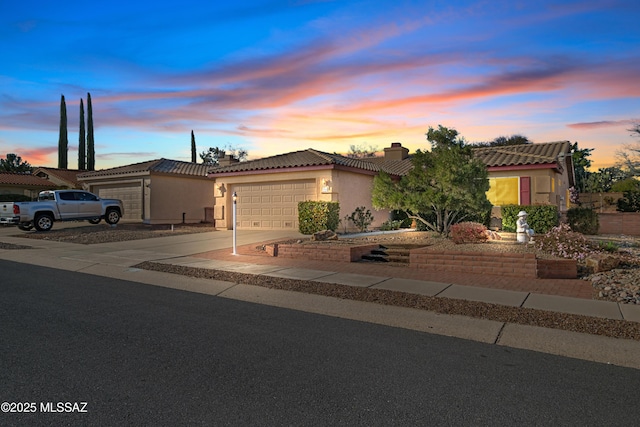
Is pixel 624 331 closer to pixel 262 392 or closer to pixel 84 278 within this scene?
pixel 262 392

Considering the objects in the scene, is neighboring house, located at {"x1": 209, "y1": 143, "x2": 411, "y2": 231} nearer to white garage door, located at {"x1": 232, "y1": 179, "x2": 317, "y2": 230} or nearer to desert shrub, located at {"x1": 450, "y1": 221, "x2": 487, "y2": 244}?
white garage door, located at {"x1": 232, "y1": 179, "x2": 317, "y2": 230}

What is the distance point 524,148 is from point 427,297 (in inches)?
799

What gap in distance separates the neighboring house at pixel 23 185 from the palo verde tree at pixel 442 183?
34.3 m

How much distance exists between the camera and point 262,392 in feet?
13.1

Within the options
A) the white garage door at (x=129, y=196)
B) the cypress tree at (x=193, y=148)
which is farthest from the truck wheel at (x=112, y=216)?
the cypress tree at (x=193, y=148)

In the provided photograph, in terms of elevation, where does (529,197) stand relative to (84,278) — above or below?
above

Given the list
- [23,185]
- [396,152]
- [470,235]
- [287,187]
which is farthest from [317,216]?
[23,185]

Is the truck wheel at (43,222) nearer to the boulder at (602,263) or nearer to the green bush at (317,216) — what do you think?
the green bush at (317,216)

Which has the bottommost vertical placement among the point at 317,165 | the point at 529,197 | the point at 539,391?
the point at 539,391

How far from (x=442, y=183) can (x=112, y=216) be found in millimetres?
17819

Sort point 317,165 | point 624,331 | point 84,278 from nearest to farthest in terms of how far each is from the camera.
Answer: point 624,331
point 84,278
point 317,165

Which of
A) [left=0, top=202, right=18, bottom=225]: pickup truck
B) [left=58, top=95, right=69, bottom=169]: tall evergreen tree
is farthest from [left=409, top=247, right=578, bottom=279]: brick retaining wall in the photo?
[left=58, top=95, right=69, bottom=169]: tall evergreen tree

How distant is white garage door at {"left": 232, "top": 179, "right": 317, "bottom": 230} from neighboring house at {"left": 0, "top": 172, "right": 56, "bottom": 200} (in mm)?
25091

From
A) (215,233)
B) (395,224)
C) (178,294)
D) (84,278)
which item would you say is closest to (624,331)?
(178,294)
